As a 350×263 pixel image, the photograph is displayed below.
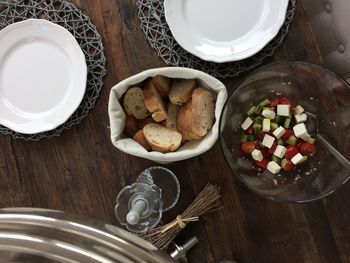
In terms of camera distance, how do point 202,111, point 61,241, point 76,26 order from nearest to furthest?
point 61,241 → point 202,111 → point 76,26

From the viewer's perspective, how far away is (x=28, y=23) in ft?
3.33

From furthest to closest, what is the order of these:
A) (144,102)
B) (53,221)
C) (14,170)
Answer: (14,170) < (144,102) < (53,221)

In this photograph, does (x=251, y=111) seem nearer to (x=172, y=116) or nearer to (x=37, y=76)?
(x=172, y=116)

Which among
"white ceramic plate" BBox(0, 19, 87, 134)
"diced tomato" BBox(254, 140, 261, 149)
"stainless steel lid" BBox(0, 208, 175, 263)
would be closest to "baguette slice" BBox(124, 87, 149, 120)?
"white ceramic plate" BBox(0, 19, 87, 134)

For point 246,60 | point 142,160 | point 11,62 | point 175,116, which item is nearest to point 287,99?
point 246,60

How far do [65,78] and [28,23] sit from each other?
0.14 meters

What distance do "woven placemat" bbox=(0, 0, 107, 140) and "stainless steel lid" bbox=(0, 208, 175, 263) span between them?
2.09 ft

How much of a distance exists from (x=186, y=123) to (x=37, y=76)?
351mm

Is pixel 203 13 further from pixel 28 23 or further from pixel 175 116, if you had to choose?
pixel 28 23

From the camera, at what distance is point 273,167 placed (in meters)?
0.93

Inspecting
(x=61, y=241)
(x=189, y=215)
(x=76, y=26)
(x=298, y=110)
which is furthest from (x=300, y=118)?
(x=61, y=241)

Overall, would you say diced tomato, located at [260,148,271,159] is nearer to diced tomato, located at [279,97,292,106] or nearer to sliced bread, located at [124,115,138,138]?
diced tomato, located at [279,97,292,106]

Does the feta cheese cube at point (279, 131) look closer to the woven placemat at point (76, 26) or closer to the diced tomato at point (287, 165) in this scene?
the diced tomato at point (287, 165)

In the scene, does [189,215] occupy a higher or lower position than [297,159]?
lower
